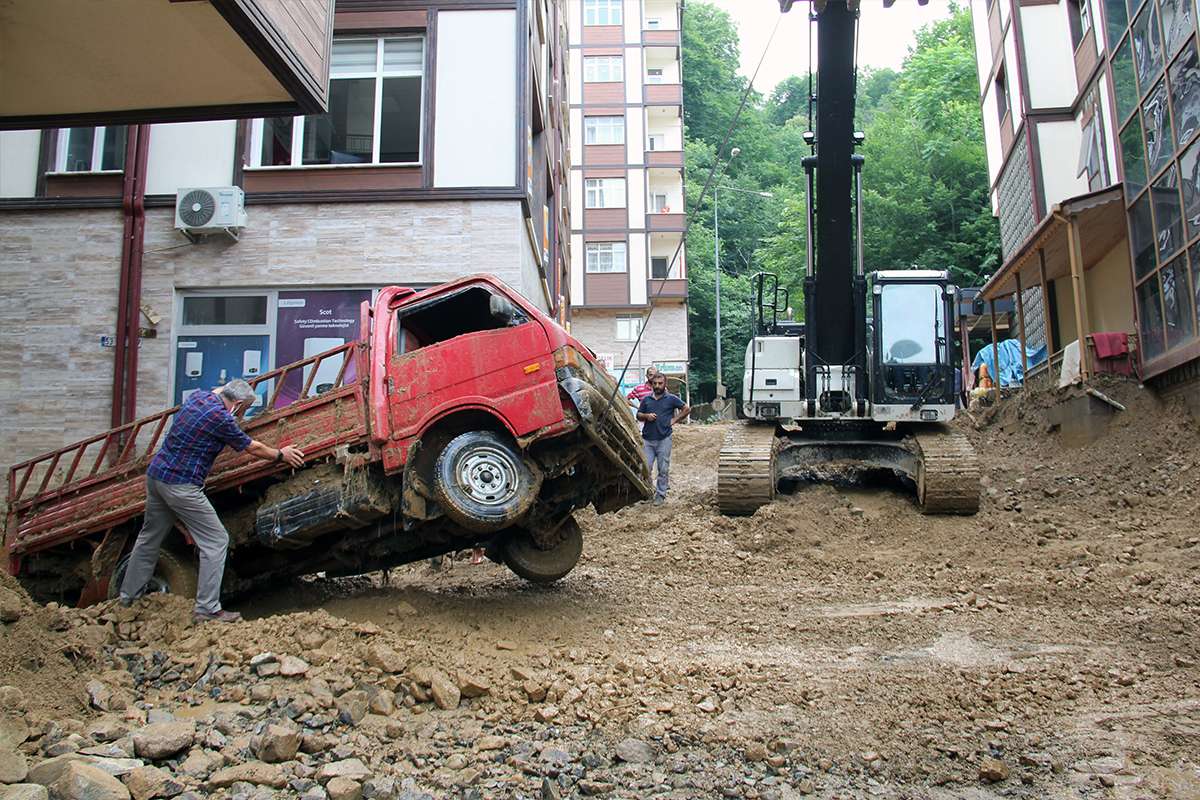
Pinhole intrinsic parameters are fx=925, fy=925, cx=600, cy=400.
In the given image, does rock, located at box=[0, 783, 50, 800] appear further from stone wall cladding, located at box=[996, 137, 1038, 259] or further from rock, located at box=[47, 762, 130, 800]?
stone wall cladding, located at box=[996, 137, 1038, 259]

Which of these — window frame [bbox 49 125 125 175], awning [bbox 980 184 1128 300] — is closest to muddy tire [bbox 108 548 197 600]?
window frame [bbox 49 125 125 175]

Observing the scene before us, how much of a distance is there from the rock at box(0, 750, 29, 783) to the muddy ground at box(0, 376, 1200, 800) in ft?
0.07

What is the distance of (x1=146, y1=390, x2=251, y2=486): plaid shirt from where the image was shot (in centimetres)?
628

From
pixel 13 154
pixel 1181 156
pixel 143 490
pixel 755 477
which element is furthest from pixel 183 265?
pixel 1181 156

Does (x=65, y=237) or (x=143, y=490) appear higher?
(x=65, y=237)

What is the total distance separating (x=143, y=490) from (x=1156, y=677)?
669 cm

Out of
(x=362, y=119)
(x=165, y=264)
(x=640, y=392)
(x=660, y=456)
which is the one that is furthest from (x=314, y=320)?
(x=660, y=456)

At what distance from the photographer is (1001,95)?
23953 millimetres

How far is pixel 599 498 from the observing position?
23.8 ft

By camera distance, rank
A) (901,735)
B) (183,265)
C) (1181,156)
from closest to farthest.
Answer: (901,735), (1181,156), (183,265)

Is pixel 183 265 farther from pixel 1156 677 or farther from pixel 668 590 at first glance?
pixel 1156 677

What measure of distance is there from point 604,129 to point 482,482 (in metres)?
41.9

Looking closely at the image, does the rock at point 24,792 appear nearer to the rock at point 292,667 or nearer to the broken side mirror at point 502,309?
the rock at point 292,667

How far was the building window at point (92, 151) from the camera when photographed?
12953 millimetres
